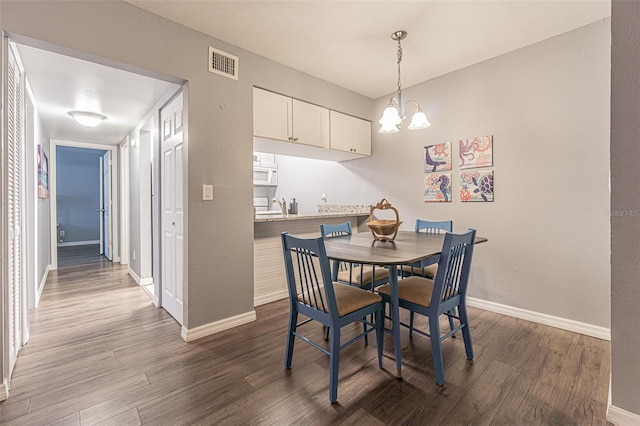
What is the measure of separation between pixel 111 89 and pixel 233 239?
196cm

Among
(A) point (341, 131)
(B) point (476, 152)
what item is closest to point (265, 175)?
(A) point (341, 131)

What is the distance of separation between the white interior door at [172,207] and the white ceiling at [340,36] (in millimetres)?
340

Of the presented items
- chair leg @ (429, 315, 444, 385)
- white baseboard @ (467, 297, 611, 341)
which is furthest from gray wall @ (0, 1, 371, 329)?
white baseboard @ (467, 297, 611, 341)

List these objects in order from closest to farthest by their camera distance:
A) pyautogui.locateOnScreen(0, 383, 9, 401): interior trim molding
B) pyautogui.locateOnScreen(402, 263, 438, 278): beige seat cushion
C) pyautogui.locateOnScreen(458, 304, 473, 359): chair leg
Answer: pyautogui.locateOnScreen(0, 383, 9, 401): interior trim molding
pyautogui.locateOnScreen(458, 304, 473, 359): chair leg
pyautogui.locateOnScreen(402, 263, 438, 278): beige seat cushion

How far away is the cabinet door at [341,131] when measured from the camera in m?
3.54

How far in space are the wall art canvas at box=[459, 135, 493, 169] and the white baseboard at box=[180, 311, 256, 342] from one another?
2.65 m

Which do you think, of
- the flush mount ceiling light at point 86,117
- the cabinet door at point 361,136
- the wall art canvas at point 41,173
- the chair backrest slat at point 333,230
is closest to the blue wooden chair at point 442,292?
the chair backrest slat at point 333,230

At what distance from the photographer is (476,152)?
9.83ft

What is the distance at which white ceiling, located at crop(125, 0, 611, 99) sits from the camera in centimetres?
212

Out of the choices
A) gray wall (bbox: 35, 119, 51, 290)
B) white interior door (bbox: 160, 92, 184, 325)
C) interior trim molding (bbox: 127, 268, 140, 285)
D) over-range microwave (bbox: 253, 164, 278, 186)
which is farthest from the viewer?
over-range microwave (bbox: 253, 164, 278, 186)

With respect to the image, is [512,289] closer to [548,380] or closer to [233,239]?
[548,380]

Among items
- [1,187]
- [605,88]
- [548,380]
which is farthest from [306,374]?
[605,88]

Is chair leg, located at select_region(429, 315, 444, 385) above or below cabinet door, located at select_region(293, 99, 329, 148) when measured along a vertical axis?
below

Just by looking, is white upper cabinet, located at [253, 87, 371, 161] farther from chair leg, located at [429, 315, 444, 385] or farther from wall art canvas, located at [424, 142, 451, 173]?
chair leg, located at [429, 315, 444, 385]
